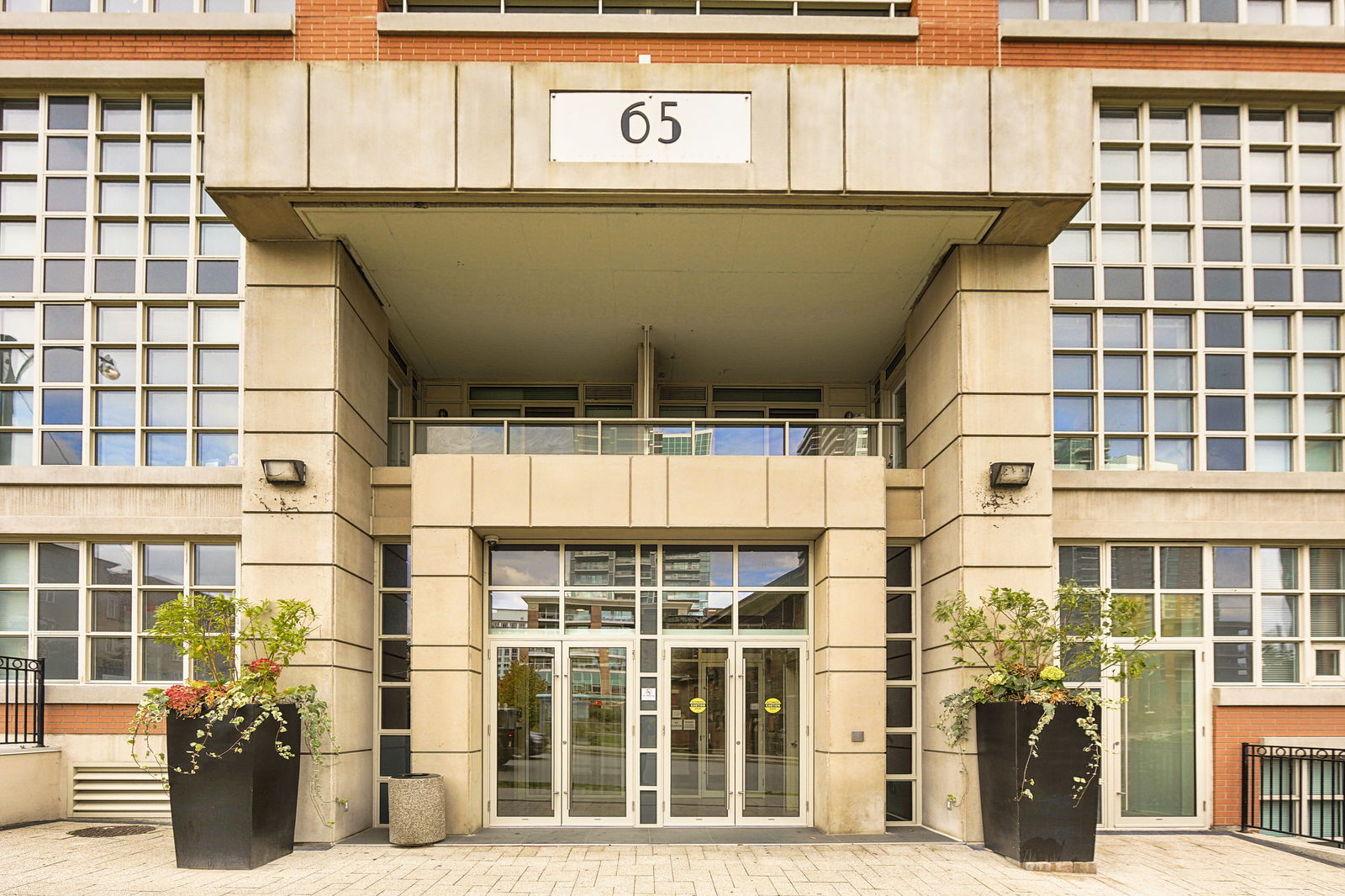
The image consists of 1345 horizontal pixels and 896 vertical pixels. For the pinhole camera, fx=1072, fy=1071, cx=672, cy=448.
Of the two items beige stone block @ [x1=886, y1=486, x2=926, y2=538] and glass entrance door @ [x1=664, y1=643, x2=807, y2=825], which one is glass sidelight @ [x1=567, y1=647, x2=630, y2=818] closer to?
glass entrance door @ [x1=664, y1=643, x2=807, y2=825]

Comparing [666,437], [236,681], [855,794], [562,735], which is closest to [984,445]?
[666,437]

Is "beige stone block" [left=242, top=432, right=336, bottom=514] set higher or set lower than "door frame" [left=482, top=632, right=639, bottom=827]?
higher

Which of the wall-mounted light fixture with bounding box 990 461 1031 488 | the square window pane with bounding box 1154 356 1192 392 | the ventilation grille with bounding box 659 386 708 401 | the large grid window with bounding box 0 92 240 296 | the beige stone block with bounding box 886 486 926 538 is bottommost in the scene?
the beige stone block with bounding box 886 486 926 538

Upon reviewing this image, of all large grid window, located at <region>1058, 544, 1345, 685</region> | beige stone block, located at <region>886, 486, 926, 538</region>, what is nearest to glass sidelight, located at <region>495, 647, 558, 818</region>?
beige stone block, located at <region>886, 486, 926, 538</region>

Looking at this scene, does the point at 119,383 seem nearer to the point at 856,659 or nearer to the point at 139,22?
the point at 139,22

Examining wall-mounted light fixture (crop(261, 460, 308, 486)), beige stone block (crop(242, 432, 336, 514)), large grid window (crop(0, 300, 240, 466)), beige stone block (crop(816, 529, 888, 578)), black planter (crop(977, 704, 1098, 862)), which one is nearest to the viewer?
black planter (crop(977, 704, 1098, 862))

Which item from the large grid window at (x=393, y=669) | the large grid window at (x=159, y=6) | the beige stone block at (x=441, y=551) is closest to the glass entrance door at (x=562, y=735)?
the large grid window at (x=393, y=669)

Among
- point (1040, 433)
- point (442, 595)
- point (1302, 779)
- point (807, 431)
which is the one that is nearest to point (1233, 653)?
point (1302, 779)

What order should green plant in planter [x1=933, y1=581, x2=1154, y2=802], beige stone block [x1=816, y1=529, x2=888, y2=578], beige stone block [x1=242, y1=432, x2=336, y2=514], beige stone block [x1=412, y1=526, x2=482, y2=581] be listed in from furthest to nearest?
1. beige stone block [x1=816, y1=529, x2=888, y2=578]
2. beige stone block [x1=412, y1=526, x2=482, y2=581]
3. beige stone block [x1=242, y1=432, x2=336, y2=514]
4. green plant in planter [x1=933, y1=581, x2=1154, y2=802]

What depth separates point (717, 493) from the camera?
12797 millimetres

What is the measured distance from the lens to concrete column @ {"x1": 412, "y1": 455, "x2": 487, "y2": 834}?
12188 millimetres

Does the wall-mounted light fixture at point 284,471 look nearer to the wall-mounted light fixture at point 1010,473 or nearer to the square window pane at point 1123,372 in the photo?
the wall-mounted light fixture at point 1010,473

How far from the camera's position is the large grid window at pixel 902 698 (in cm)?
1328

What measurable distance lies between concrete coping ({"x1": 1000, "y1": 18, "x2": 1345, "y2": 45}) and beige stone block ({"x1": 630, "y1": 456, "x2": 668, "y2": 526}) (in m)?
6.71
